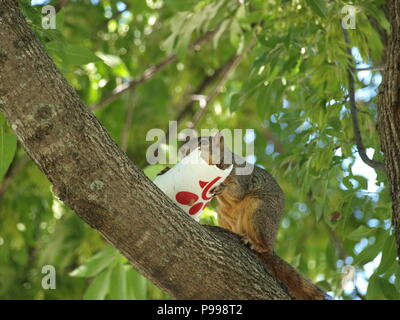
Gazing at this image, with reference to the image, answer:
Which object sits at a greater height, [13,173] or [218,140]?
[13,173]

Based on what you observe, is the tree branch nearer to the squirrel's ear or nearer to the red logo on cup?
the squirrel's ear

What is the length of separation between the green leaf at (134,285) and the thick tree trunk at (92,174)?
1.52m

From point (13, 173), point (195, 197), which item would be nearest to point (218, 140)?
point (195, 197)

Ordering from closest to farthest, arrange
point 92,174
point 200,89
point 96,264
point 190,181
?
1. point 92,174
2. point 190,181
3. point 96,264
4. point 200,89

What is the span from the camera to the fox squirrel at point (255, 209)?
2.81 m

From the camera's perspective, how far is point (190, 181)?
2.64 meters

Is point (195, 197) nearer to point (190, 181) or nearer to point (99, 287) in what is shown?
point (190, 181)

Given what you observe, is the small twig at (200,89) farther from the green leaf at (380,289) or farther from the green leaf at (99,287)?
the green leaf at (380,289)

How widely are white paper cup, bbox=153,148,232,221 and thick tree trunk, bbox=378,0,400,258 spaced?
68 centimetres

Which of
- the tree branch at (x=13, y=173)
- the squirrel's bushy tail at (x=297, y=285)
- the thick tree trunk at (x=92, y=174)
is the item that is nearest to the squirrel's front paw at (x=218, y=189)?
the squirrel's bushy tail at (x=297, y=285)

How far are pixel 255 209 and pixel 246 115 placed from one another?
10.3 feet

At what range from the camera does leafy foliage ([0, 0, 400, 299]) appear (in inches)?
118
